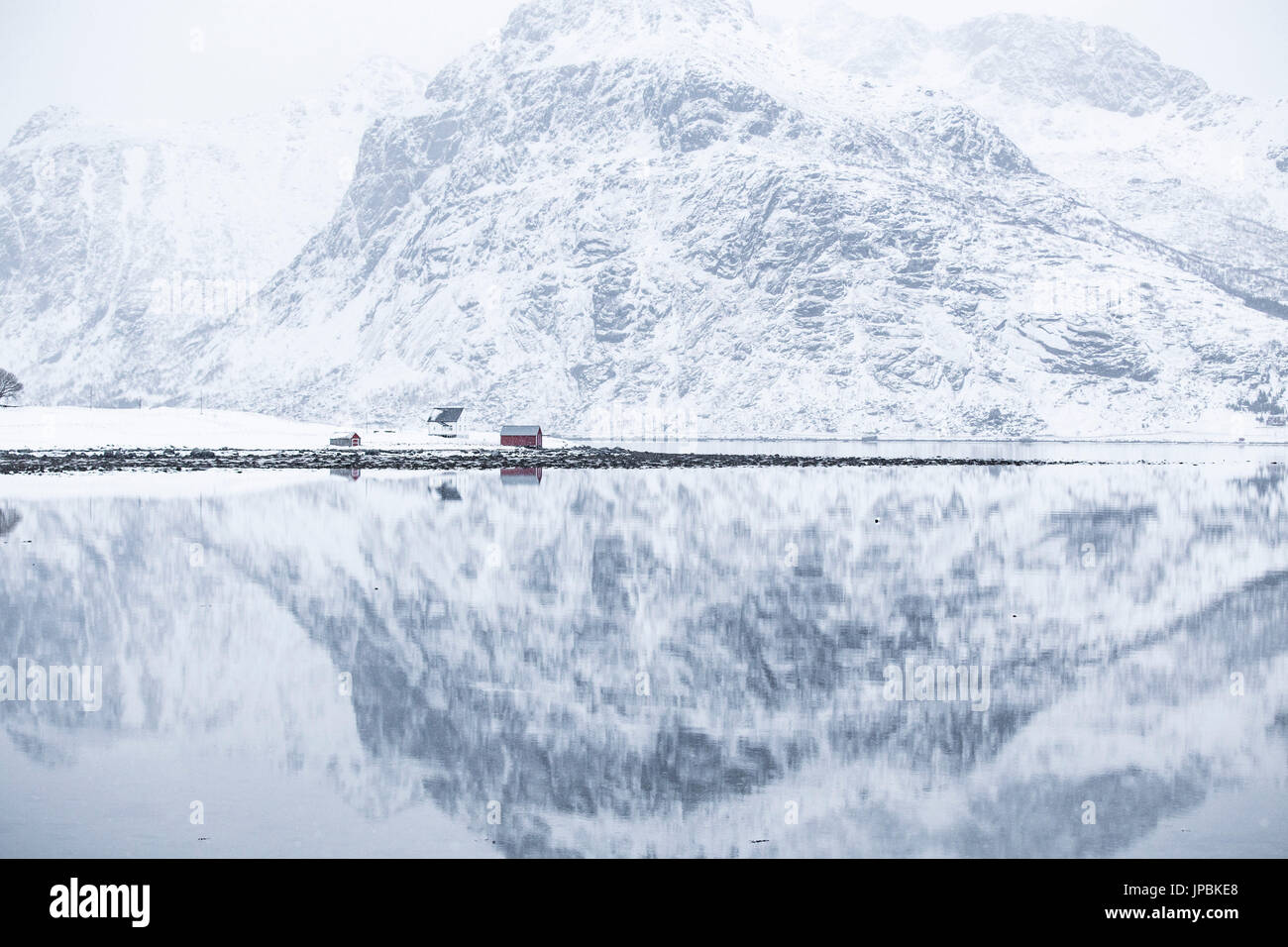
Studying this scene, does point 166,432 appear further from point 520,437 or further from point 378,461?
point 520,437

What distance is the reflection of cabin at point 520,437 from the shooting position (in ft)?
533

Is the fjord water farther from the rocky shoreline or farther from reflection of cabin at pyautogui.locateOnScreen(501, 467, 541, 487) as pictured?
the rocky shoreline

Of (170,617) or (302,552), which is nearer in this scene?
(170,617)

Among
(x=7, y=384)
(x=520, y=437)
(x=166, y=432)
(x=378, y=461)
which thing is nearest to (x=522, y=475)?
(x=378, y=461)

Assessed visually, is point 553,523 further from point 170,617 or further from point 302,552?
point 170,617

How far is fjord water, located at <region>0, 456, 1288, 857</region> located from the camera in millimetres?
16594

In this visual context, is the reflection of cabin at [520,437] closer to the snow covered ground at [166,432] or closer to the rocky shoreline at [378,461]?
the snow covered ground at [166,432]

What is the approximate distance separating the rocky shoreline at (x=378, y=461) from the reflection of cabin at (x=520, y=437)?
16939 millimetres

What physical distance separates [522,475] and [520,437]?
64.2m

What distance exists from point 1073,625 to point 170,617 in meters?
19.4

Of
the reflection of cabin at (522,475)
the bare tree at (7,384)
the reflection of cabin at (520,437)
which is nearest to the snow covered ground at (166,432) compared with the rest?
the reflection of cabin at (520,437)
